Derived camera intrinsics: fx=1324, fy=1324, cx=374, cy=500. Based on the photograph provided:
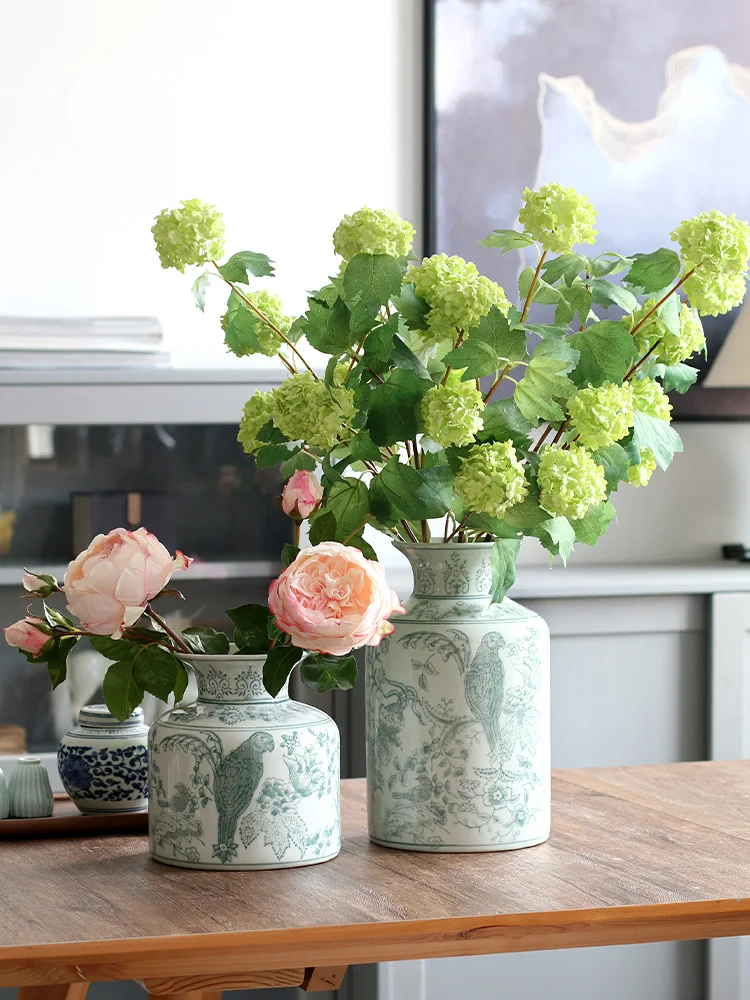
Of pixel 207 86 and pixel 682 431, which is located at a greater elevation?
pixel 207 86

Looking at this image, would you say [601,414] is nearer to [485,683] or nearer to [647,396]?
[647,396]

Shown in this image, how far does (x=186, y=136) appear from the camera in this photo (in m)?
2.45

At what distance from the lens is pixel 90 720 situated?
1287mm

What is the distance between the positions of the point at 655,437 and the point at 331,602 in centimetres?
34

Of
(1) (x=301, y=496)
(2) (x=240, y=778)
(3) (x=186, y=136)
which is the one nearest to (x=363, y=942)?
(2) (x=240, y=778)

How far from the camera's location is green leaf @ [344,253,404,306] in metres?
1.09

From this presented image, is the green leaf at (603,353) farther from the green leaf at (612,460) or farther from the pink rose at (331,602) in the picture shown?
the pink rose at (331,602)

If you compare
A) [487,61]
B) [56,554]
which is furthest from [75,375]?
[487,61]

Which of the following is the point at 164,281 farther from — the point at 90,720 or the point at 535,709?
the point at 535,709

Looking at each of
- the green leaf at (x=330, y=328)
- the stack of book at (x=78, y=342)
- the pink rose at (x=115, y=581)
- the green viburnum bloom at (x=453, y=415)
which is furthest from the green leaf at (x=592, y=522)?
the stack of book at (x=78, y=342)

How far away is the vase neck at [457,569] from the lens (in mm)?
1181

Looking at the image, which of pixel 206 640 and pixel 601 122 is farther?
pixel 601 122

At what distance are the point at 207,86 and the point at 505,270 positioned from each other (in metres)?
0.65

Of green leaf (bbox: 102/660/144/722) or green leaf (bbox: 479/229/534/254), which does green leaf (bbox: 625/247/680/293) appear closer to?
green leaf (bbox: 479/229/534/254)
